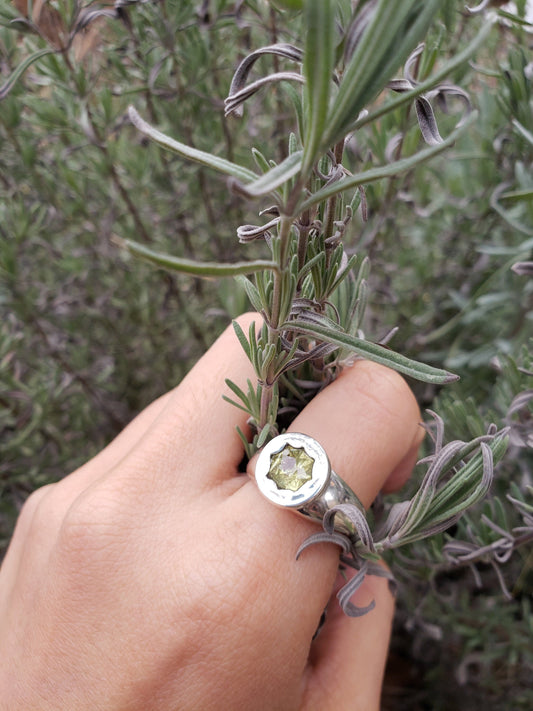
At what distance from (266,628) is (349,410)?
238 millimetres

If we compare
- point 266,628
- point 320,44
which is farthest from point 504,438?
point 320,44

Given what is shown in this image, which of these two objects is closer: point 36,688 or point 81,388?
point 36,688

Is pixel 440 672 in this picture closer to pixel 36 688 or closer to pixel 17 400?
pixel 36 688

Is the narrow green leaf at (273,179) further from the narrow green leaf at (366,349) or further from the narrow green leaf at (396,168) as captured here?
the narrow green leaf at (366,349)

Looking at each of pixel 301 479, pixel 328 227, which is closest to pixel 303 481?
pixel 301 479

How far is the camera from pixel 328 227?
495 mm

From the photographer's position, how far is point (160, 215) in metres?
1.30

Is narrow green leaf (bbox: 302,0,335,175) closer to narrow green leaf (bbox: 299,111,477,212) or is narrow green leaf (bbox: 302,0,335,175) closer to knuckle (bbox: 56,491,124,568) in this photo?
narrow green leaf (bbox: 299,111,477,212)

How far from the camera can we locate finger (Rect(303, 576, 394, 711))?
66 cm

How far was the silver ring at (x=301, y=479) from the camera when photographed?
0.53m

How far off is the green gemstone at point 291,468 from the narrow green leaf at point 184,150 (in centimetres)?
27

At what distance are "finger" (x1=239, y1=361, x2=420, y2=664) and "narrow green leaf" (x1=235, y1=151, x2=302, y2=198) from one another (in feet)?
1.01

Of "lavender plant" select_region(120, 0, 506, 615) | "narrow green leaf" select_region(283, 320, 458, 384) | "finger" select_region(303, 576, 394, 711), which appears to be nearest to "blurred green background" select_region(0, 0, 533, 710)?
"finger" select_region(303, 576, 394, 711)

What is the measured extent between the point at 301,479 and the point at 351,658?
0.31 m
